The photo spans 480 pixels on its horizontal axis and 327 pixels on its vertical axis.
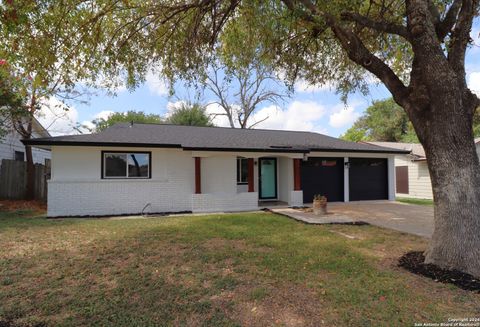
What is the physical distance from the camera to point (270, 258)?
5215 mm

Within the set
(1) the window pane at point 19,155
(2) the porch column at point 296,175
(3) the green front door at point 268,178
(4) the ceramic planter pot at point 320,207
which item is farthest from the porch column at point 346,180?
(1) the window pane at point 19,155

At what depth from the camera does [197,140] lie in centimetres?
1188

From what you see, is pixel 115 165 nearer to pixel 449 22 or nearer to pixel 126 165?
pixel 126 165

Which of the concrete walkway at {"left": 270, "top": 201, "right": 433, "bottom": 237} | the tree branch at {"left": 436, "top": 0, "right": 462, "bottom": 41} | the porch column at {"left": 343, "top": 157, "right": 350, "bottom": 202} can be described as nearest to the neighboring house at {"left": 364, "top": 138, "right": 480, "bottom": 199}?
the porch column at {"left": 343, "top": 157, "right": 350, "bottom": 202}

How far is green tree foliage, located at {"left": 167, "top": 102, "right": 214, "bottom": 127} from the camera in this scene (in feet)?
97.3

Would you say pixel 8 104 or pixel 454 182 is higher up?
pixel 8 104

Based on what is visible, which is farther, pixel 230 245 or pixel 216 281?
pixel 230 245

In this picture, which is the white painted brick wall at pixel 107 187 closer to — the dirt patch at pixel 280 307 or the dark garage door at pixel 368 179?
the dirt patch at pixel 280 307

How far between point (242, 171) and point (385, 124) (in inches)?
1204

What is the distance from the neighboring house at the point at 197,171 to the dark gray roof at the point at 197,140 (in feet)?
0.12

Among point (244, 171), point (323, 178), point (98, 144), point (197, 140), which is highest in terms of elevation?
point (197, 140)

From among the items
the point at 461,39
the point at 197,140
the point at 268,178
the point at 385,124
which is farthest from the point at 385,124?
the point at 461,39

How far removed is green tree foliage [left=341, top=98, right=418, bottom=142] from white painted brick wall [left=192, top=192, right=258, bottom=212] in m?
27.4

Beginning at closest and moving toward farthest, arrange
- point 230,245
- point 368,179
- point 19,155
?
1. point 230,245
2. point 368,179
3. point 19,155
